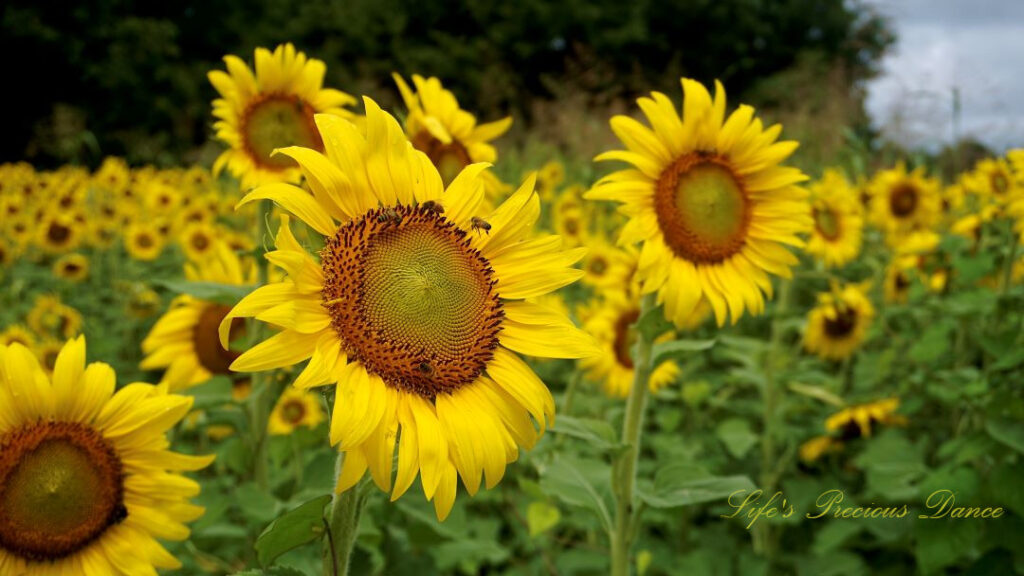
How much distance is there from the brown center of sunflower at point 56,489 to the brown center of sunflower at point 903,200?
14.6ft

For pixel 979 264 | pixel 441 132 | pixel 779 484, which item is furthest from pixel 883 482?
pixel 441 132

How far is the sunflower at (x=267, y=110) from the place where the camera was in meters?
2.33

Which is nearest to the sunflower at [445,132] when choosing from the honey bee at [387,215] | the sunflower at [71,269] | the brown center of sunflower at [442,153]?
the brown center of sunflower at [442,153]

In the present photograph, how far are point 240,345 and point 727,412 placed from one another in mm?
2311

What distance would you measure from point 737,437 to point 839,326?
112cm

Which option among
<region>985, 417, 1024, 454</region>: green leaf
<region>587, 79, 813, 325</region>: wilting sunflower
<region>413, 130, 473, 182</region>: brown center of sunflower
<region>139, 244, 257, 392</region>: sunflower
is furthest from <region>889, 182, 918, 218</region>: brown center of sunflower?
<region>139, 244, 257, 392</region>: sunflower

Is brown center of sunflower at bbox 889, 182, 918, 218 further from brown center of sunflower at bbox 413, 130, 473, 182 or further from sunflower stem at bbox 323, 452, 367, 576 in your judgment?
sunflower stem at bbox 323, 452, 367, 576

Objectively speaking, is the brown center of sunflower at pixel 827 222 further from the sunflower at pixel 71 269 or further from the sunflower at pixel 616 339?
the sunflower at pixel 71 269

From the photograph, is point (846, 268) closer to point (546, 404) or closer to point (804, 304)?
point (804, 304)

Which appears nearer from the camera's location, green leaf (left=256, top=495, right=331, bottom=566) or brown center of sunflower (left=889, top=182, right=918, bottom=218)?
green leaf (left=256, top=495, right=331, bottom=566)

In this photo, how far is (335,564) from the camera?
1.27 meters

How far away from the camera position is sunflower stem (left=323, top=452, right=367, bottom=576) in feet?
4.19

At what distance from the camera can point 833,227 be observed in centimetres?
392

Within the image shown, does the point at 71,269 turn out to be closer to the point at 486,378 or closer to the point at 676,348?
the point at 676,348
